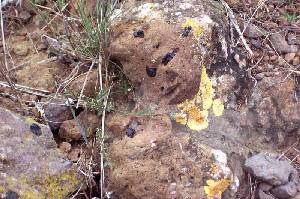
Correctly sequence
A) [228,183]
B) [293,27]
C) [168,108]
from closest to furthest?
[228,183]
[168,108]
[293,27]

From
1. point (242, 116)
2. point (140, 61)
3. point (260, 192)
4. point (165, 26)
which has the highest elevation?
point (165, 26)

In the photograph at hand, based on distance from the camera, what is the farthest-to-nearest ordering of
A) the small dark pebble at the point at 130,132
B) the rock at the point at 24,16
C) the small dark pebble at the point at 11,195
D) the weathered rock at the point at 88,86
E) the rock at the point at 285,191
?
the rock at the point at 24,16, the weathered rock at the point at 88,86, the small dark pebble at the point at 130,132, the rock at the point at 285,191, the small dark pebble at the point at 11,195

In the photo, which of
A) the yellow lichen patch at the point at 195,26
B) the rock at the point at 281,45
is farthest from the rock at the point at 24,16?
the rock at the point at 281,45

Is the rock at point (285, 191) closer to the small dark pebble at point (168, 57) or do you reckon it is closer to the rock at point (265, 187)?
the rock at point (265, 187)

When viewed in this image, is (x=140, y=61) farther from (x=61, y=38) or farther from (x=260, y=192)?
(x=260, y=192)

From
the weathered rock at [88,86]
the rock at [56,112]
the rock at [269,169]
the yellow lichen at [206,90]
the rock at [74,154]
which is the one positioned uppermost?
the yellow lichen at [206,90]

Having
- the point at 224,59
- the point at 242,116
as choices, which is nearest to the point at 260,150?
the point at 242,116
